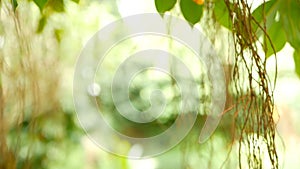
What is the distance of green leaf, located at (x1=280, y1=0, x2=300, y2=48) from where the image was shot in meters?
0.91

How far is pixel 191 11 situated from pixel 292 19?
16cm

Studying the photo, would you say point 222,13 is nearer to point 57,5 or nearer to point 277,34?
point 277,34

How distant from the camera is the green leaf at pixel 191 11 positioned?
0.89 meters

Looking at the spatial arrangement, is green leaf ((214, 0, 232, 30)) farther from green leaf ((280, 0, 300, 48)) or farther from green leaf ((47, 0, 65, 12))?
green leaf ((47, 0, 65, 12))

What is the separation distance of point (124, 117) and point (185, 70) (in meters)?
0.58

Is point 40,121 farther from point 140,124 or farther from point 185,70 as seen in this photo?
point 185,70

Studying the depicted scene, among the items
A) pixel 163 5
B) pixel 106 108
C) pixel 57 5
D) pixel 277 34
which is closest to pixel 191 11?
pixel 163 5

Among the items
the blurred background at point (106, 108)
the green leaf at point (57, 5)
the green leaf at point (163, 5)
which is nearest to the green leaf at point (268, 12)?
the green leaf at point (163, 5)

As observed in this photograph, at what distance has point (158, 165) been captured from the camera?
6.97 ft

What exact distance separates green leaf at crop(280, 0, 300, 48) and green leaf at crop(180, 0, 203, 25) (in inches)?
5.2

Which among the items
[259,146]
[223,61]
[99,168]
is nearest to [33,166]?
[99,168]

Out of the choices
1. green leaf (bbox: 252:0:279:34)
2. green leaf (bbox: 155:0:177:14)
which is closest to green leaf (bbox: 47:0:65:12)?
green leaf (bbox: 155:0:177:14)

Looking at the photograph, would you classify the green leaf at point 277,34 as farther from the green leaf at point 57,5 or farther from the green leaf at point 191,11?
the green leaf at point 57,5

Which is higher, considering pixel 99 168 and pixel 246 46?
pixel 246 46
